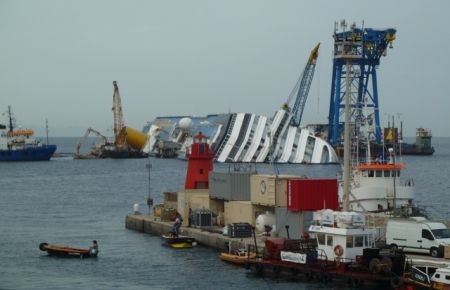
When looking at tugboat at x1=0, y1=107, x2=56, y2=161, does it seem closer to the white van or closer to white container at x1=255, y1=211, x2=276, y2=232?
white container at x1=255, y1=211, x2=276, y2=232

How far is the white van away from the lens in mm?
29516

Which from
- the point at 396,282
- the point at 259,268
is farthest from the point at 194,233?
the point at 396,282

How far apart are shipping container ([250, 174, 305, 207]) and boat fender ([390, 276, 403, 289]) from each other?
9935 mm

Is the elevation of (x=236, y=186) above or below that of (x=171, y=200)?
above

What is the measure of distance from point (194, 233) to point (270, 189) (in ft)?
17.0

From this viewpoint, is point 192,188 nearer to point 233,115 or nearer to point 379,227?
point 379,227

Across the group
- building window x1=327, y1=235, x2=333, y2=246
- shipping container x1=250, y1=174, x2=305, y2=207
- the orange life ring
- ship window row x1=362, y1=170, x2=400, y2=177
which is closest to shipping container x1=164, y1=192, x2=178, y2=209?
shipping container x1=250, y1=174, x2=305, y2=207

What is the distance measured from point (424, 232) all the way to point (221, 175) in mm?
13935

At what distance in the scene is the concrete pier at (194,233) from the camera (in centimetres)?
3559

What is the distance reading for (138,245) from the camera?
4212 cm

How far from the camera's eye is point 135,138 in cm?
16225

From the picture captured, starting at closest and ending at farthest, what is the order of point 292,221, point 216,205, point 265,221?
1. point 292,221
2. point 265,221
3. point 216,205

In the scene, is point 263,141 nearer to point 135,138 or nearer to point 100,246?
point 135,138

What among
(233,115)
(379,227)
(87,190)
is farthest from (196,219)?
(233,115)
